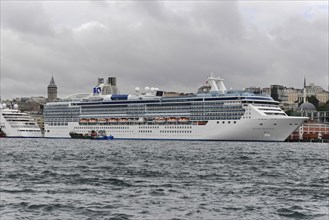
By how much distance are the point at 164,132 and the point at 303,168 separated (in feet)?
237

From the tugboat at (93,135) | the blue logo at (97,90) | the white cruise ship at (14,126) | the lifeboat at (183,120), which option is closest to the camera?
the lifeboat at (183,120)

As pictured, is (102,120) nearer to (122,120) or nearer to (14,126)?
(122,120)

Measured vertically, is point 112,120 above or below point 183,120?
above

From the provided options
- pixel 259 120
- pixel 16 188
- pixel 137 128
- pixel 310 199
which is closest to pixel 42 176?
pixel 16 188

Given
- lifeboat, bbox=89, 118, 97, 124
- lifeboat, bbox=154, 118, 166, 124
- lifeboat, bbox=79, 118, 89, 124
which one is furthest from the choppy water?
lifeboat, bbox=79, 118, 89, 124

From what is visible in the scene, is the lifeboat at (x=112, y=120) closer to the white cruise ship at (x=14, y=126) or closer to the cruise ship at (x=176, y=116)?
the cruise ship at (x=176, y=116)

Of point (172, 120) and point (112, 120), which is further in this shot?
point (112, 120)

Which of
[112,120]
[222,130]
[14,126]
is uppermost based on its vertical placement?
[112,120]

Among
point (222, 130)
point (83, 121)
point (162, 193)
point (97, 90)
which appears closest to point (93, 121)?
point (83, 121)

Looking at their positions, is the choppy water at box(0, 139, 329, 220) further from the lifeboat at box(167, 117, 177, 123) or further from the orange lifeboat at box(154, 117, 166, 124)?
the orange lifeboat at box(154, 117, 166, 124)

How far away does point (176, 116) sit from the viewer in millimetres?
112438

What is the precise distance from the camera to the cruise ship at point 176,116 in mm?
101500

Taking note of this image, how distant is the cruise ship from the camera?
102m

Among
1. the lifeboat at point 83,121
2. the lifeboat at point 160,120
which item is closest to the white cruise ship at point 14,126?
the lifeboat at point 83,121
